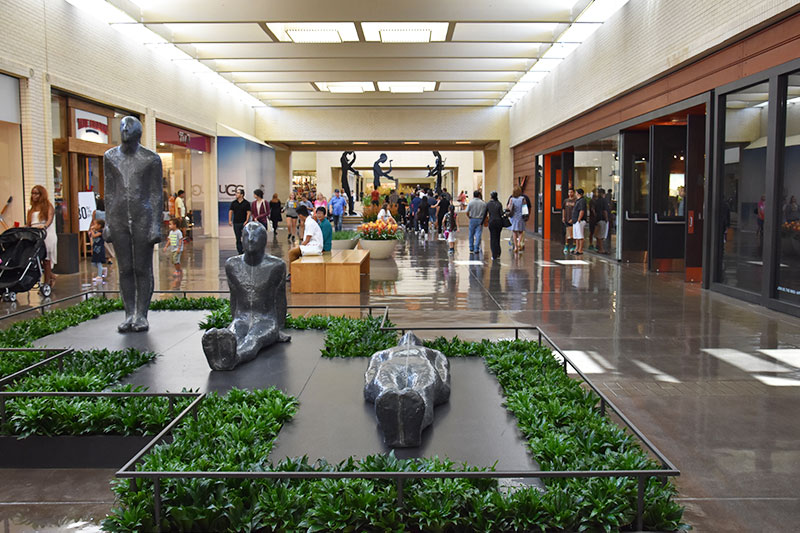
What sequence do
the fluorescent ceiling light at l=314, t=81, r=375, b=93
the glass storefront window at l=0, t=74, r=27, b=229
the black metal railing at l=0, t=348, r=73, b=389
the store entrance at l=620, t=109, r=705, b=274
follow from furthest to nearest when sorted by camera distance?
the fluorescent ceiling light at l=314, t=81, r=375, b=93
the store entrance at l=620, t=109, r=705, b=274
the glass storefront window at l=0, t=74, r=27, b=229
the black metal railing at l=0, t=348, r=73, b=389

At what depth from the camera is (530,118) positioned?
2850 cm

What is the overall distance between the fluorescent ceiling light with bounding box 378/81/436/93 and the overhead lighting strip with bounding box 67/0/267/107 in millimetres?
5556

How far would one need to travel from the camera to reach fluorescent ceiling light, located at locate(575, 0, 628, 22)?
16.8 m

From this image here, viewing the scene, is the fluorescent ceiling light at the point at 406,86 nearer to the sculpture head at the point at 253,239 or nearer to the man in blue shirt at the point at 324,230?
the man in blue shirt at the point at 324,230

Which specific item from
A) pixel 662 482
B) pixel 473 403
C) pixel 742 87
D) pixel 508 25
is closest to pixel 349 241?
pixel 508 25

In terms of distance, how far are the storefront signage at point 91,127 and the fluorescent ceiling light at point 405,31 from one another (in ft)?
22.9

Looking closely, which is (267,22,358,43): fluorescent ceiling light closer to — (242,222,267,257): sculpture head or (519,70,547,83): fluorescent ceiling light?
(519,70,547,83): fluorescent ceiling light

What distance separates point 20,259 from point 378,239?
9019 mm

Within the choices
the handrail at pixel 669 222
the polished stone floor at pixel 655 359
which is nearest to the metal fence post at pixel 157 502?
the polished stone floor at pixel 655 359

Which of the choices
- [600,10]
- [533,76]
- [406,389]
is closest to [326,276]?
[406,389]

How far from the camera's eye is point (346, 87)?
94.4 feet

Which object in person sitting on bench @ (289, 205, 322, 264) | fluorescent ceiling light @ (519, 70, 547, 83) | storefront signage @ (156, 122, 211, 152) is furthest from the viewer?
fluorescent ceiling light @ (519, 70, 547, 83)

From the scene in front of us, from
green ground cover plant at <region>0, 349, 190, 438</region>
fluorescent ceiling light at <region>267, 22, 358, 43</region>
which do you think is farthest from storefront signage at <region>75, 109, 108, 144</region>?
green ground cover plant at <region>0, 349, 190, 438</region>

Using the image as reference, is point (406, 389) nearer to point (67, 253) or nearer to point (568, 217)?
point (67, 253)
